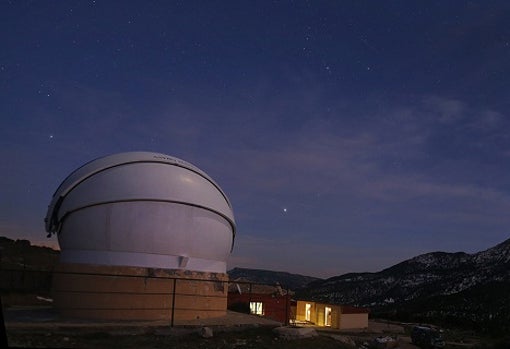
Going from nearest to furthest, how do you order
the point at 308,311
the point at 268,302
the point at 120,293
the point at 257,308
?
the point at 120,293 → the point at 257,308 → the point at 268,302 → the point at 308,311

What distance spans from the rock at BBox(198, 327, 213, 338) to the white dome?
418 cm

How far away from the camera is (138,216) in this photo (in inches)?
741

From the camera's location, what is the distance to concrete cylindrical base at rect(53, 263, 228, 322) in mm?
18031

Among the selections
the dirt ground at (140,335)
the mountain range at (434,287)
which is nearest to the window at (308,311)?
the dirt ground at (140,335)

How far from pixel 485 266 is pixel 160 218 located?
452 feet

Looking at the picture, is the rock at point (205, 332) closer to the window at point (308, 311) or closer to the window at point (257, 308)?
the window at point (257, 308)

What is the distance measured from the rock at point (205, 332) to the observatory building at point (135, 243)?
2349 mm

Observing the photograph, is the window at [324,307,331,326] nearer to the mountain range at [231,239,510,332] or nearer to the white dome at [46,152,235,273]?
the white dome at [46,152,235,273]

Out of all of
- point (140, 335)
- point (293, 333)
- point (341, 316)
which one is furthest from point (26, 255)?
point (293, 333)

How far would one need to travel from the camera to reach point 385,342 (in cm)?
2436

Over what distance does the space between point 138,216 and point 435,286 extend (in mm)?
121060

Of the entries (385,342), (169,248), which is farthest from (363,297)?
(169,248)

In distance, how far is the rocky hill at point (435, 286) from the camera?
281ft

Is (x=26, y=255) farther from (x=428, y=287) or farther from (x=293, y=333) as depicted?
(x=428, y=287)
